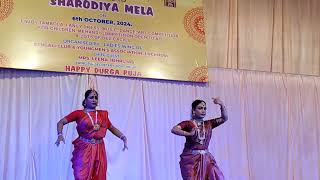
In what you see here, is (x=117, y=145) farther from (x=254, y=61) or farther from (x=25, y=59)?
(x=254, y=61)

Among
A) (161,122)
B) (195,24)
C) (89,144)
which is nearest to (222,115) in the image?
(89,144)

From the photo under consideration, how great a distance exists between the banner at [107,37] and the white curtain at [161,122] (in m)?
0.22

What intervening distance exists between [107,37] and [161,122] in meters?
1.20

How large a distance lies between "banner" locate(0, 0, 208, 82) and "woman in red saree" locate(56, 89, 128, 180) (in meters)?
1.15

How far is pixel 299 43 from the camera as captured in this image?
7270 millimetres

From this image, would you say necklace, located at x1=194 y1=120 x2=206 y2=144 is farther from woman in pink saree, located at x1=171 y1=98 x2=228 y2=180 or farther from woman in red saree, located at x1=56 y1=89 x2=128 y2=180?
woman in red saree, located at x1=56 y1=89 x2=128 y2=180

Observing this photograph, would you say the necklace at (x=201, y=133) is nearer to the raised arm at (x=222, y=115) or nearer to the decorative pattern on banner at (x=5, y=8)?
the raised arm at (x=222, y=115)

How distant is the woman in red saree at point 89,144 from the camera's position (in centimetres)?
460

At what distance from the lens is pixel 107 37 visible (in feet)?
19.6

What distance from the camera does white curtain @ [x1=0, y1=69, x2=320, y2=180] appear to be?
560 cm

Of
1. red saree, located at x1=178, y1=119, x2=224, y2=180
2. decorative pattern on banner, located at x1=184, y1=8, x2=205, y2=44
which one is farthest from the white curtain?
red saree, located at x1=178, y1=119, x2=224, y2=180

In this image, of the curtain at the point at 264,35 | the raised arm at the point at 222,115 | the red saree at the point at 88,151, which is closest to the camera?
the red saree at the point at 88,151

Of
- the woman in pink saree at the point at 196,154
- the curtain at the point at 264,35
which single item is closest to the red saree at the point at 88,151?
the woman in pink saree at the point at 196,154

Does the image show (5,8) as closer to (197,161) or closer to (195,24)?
(195,24)
